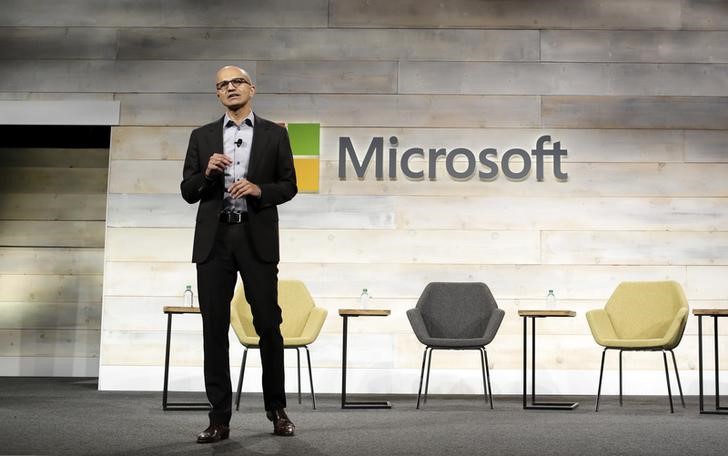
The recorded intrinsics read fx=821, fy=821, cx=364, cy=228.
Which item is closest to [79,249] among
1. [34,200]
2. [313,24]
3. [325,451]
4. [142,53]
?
[34,200]

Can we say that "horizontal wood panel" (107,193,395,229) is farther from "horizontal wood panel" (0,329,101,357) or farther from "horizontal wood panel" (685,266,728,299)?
"horizontal wood panel" (685,266,728,299)

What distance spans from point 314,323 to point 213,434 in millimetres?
Result: 2184

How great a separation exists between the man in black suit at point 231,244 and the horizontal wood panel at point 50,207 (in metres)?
4.55

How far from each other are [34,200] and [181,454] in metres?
5.38

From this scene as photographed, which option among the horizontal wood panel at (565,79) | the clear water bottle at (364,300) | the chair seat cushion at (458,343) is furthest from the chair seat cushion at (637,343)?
the horizontal wood panel at (565,79)

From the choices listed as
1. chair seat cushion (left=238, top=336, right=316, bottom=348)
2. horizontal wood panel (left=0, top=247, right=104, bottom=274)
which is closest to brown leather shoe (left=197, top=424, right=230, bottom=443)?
chair seat cushion (left=238, top=336, right=316, bottom=348)

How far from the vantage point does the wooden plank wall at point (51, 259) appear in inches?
302

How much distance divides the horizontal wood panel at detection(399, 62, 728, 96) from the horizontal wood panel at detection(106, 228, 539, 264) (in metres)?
1.21

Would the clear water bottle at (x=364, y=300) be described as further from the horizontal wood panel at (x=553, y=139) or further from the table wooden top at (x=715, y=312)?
the table wooden top at (x=715, y=312)

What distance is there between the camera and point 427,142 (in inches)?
268

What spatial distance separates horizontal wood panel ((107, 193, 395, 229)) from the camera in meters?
6.72

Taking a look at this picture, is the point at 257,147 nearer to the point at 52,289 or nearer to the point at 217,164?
the point at 217,164

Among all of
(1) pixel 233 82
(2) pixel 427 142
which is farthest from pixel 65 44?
(1) pixel 233 82

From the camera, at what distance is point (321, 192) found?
6.75 meters
